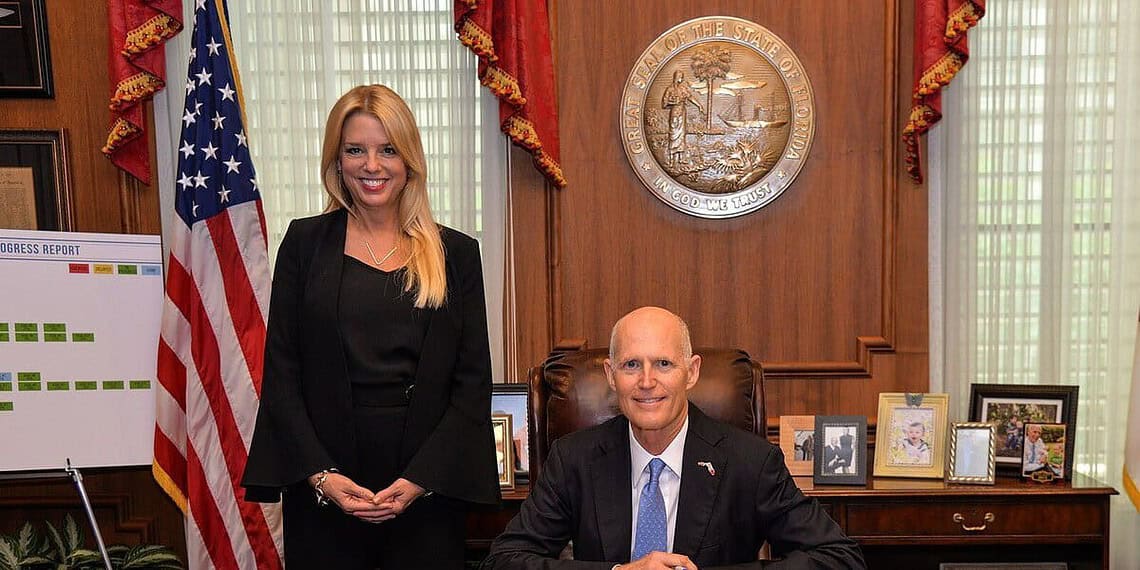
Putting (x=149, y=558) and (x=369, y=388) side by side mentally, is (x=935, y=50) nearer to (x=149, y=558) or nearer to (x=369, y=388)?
(x=369, y=388)

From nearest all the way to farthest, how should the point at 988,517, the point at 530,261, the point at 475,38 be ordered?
the point at 988,517
the point at 475,38
the point at 530,261

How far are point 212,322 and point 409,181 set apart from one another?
1.13 m

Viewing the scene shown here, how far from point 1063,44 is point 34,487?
4019 mm

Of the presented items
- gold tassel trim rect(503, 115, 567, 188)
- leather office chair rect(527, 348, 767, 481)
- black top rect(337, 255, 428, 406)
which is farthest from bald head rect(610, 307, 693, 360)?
gold tassel trim rect(503, 115, 567, 188)

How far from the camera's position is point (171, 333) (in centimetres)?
286

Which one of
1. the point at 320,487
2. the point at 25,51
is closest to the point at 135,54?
the point at 25,51

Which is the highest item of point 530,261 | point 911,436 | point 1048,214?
point 1048,214

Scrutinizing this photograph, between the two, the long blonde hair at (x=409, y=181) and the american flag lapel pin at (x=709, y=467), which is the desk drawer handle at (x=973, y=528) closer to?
the american flag lapel pin at (x=709, y=467)

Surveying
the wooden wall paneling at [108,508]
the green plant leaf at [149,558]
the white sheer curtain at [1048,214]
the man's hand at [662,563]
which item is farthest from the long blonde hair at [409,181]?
the white sheer curtain at [1048,214]

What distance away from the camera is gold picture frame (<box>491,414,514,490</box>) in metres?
2.84

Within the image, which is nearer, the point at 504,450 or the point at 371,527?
the point at 371,527

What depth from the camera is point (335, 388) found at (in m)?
2.03

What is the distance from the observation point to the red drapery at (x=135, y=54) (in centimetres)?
298

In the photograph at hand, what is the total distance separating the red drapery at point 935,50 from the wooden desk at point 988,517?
3.94 ft
